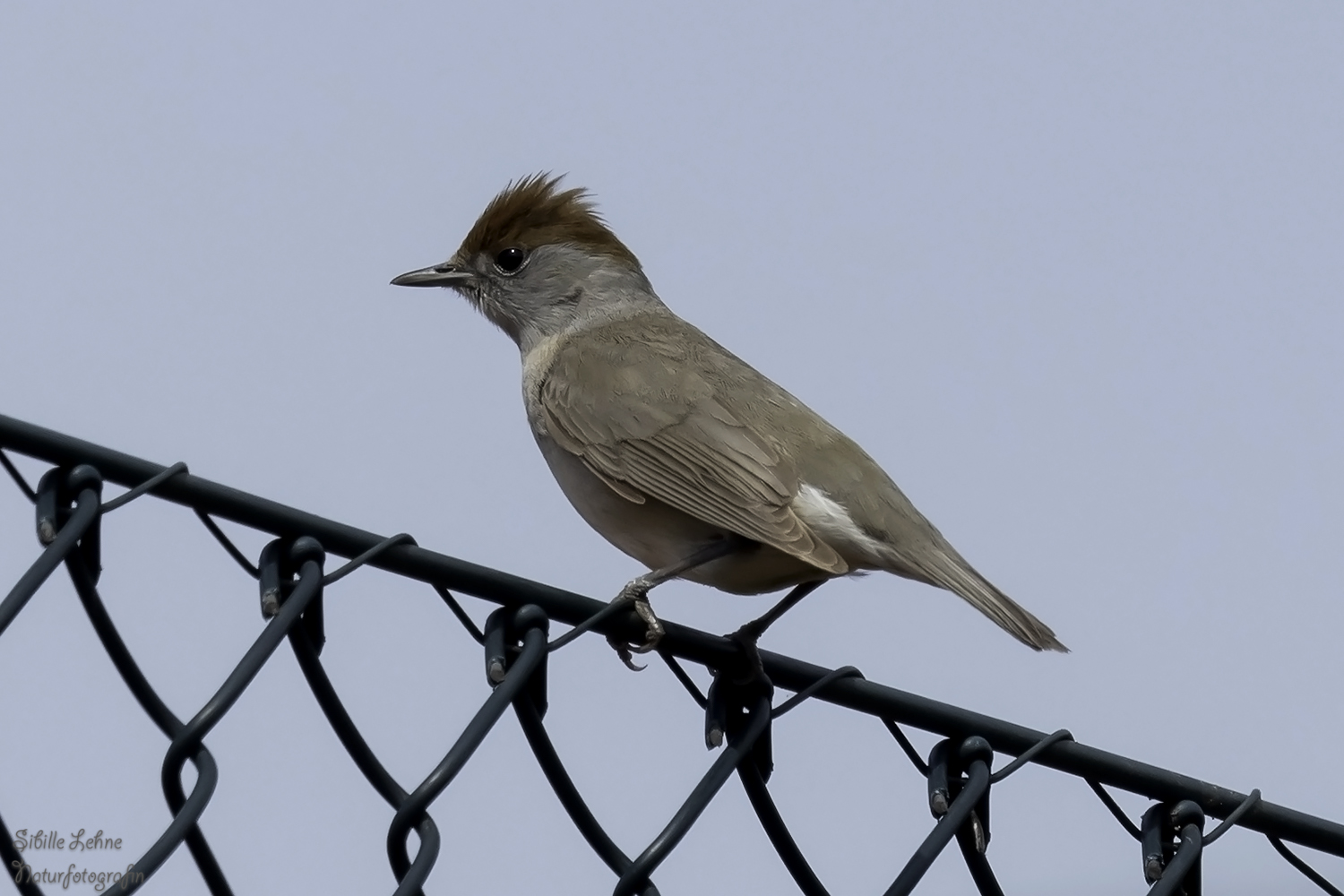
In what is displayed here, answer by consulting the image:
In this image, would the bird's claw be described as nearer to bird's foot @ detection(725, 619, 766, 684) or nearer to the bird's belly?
bird's foot @ detection(725, 619, 766, 684)

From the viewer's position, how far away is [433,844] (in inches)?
76.8

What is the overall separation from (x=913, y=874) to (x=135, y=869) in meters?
1.23

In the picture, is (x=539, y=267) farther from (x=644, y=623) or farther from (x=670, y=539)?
(x=644, y=623)

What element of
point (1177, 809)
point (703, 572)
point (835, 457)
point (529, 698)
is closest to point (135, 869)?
point (529, 698)

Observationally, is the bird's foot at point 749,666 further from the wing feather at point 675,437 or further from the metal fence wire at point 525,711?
the wing feather at point 675,437

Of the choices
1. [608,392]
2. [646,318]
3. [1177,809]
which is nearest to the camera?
[1177,809]

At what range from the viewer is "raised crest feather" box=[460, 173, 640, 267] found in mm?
6246

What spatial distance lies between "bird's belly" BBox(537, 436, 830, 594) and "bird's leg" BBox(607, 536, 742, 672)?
2cm

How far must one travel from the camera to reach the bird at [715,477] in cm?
435

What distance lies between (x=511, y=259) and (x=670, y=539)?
79.4 inches

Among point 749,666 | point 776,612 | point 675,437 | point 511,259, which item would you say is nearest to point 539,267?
point 511,259

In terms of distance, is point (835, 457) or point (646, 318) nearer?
point (835, 457)

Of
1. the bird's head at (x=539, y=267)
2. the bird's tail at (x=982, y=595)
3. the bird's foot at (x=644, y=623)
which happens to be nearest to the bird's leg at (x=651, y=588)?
the bird's foot at (x=644, y=623)

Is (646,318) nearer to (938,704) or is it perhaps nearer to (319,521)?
(938,704)
